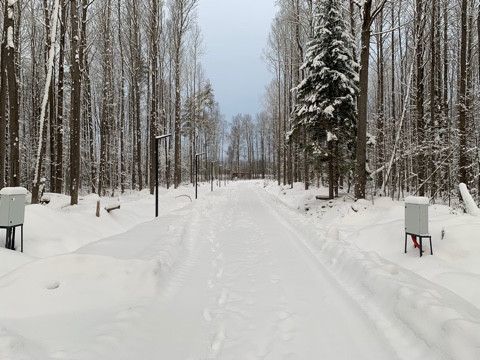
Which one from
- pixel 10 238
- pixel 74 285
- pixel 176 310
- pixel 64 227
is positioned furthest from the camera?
pixel 64 227

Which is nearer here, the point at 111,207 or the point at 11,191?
the point at 11,191

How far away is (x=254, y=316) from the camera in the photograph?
410 centimetres

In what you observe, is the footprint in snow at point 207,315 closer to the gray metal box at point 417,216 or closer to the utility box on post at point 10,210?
the gray metal box at point 417,216

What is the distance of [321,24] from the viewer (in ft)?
51.0

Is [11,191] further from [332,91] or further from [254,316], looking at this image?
[332,91]

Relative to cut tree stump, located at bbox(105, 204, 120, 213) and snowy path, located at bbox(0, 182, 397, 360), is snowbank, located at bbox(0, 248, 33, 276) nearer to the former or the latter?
snowy path, located at bbox(0, 182, 397, 360)

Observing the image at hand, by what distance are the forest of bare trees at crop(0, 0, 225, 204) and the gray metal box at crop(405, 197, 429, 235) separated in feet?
35.4

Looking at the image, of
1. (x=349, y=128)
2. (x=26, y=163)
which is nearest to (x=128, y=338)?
(x=349, y=128)

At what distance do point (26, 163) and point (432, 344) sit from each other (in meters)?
31.2

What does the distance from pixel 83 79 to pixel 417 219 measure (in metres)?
25.3

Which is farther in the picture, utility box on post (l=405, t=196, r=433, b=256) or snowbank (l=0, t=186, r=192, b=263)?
snowbank (l=0, t=186, r=192, b=263)

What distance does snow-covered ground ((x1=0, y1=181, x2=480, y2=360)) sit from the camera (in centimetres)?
328

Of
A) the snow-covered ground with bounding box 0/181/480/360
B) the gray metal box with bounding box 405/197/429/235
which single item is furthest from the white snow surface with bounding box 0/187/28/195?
the gray metal box with bounding box 405/197/429/235

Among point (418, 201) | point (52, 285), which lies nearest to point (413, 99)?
point (418, 201)
